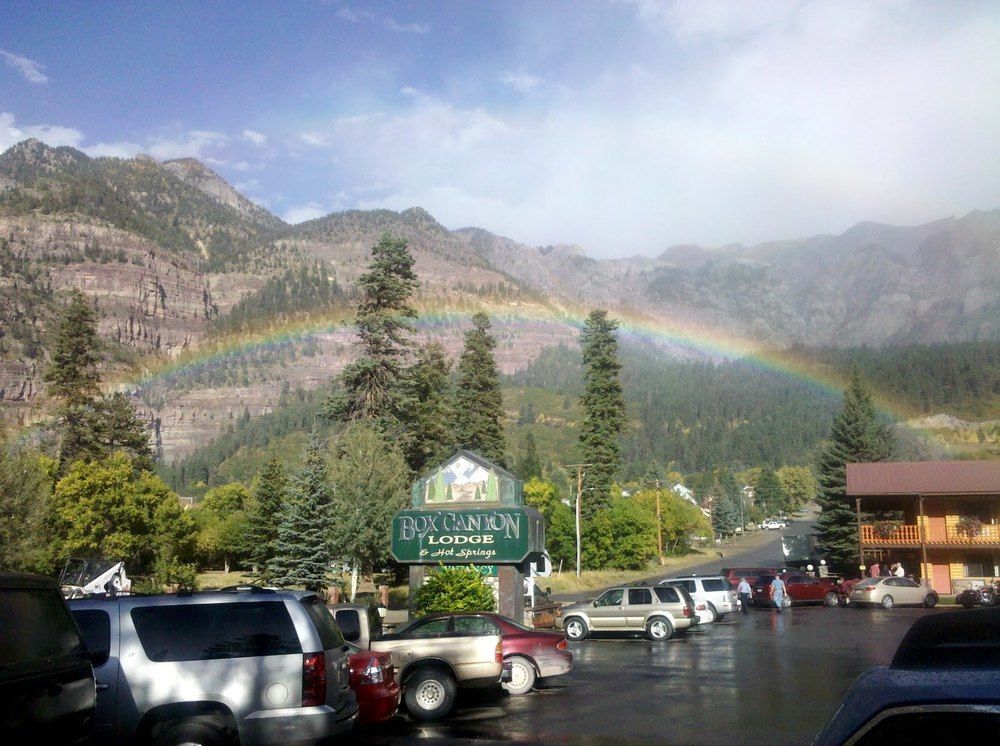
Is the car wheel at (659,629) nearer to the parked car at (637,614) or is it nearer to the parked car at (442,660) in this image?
the parked car at (637,614)

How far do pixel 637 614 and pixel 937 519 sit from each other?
30129 mm

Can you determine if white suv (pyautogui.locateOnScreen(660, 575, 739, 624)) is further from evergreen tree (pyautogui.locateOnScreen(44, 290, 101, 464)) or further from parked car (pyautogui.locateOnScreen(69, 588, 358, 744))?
evergreen tree (pyautogui.locateOnScreen(44, 290, 101, 464))

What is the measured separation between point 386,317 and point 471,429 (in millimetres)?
18369

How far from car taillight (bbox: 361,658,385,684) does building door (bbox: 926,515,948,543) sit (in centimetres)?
4493

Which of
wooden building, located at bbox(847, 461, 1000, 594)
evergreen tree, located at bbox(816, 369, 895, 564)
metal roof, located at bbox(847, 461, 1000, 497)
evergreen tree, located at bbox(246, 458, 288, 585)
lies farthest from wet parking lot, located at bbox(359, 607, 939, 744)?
evergreen tree, located at bbox(816, 369, 895, 564)

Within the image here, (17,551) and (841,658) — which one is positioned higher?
(17,551)

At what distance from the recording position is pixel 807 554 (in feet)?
266

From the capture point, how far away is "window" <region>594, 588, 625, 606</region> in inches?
1084

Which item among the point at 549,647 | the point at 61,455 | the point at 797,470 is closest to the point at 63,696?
the point at 549,647

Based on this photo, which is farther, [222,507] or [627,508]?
[222,507]

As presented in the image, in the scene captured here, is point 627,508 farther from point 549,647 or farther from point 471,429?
point 549,647

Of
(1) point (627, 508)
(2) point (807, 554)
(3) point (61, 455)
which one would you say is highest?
(3) point (61, 455)

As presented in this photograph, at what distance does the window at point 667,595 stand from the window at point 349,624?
15.7m

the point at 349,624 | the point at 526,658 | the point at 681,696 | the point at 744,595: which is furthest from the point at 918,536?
the point at 349,624
